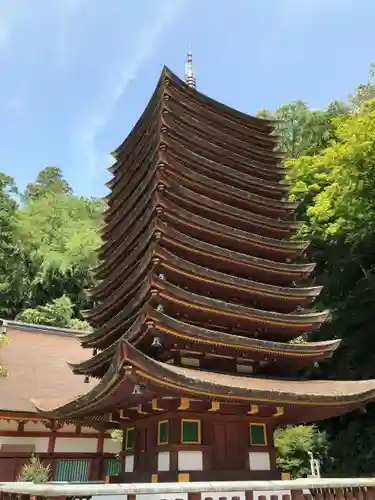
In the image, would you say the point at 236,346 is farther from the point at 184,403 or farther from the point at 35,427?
the point at 35,427

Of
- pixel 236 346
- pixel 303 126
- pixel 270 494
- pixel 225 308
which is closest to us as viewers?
Answer: pixel 270 494

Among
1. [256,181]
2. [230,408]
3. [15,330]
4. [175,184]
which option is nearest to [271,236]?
[256,181]

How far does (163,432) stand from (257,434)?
2.54 meters

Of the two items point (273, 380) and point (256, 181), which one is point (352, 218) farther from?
point (273, 380)

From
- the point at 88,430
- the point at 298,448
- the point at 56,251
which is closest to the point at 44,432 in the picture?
the point at 88,430

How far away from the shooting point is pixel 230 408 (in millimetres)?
11242

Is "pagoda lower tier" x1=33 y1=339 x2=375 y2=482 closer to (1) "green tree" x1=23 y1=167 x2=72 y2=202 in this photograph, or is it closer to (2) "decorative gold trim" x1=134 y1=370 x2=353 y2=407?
(2) "decorative gold trim" x1=134 y1=370 x2=353 y2=407

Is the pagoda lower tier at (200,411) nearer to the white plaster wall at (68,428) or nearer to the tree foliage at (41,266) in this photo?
the white plaster wall at (68,428)

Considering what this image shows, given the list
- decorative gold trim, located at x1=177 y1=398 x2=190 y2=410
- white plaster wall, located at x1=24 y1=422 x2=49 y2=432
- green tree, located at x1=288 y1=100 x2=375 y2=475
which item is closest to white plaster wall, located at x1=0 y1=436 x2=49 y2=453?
white plaster wall, located at x1=24 y1=422 x2=49 y2=432

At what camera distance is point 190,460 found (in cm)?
1053

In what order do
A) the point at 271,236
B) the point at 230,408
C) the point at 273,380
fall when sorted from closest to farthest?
1. the point at 230,408
2. the point at 273,380
3. the point at 271,236

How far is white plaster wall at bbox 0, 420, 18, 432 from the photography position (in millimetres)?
14938

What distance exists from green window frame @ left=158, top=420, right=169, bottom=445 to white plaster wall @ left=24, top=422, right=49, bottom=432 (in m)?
6.09

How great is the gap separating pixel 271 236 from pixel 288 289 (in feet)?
8.86
